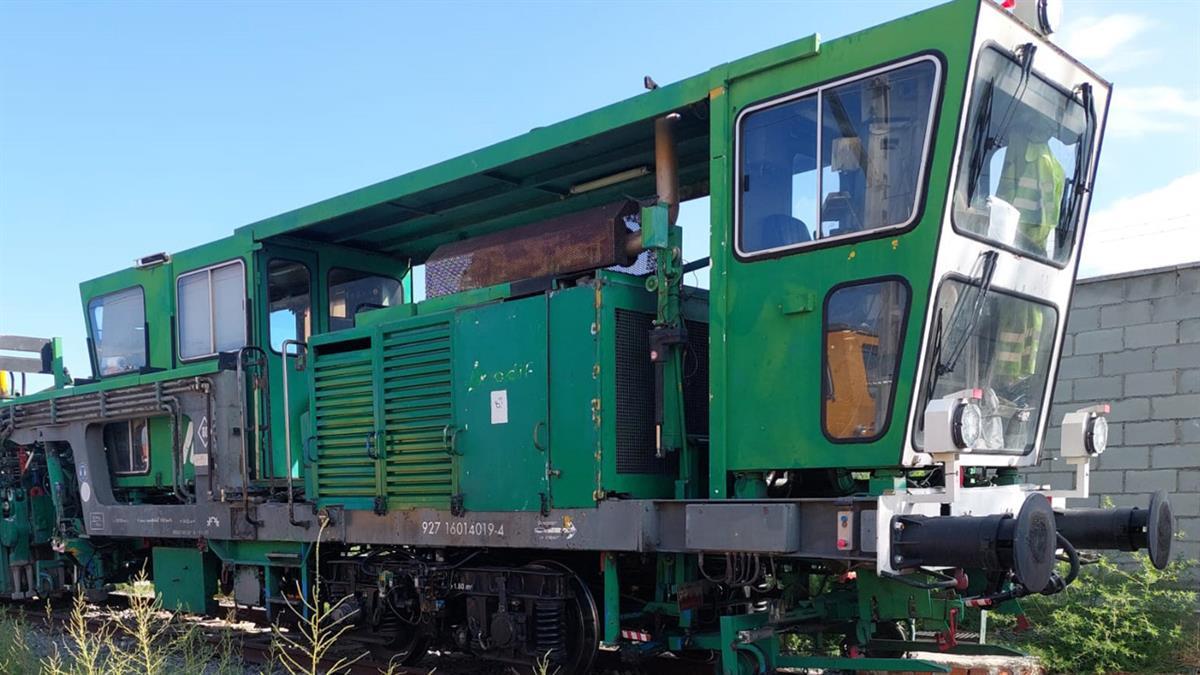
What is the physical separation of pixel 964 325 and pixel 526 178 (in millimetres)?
3193

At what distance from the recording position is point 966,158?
461cm

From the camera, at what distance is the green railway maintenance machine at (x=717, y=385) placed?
15.1 ft

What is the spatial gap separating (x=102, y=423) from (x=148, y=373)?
0.90 metres

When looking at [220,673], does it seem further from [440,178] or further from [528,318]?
[440,178]

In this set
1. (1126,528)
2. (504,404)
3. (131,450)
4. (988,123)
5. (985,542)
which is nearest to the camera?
(985,542)

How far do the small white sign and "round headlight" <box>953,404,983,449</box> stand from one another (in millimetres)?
2737

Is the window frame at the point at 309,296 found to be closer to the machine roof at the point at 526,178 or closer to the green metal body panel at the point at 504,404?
the machine roof at the point at 526,178

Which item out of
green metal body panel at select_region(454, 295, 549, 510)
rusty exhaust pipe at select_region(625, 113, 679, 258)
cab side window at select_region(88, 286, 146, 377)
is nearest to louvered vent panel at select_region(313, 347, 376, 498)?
green metal body panel at select_region(454, 295, 549, 510)

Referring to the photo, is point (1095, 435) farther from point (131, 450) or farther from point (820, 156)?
point (131, 450)

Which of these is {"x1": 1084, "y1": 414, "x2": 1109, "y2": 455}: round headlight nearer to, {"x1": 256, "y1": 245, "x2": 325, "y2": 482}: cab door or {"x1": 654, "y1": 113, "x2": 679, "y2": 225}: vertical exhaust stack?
{"x1": 654, "y1": 113, "x2": 679, "y2": 225}: vertical exhaust stack

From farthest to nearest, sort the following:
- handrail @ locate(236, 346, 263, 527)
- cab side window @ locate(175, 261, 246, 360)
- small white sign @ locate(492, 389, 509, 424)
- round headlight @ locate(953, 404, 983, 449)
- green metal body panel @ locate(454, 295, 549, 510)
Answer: cab side window @ locate(175, 261, 246, 360) → handrail @ locate(236, 346, 263, 527) → small white sign @ locate(492, 389, 509, 424) → green metal body panel @ locate(454, 295, 549, 510) → round headlight @ locate(953, 404, 983, 449)

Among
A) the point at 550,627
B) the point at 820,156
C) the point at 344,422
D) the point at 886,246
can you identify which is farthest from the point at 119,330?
the point at 886,246

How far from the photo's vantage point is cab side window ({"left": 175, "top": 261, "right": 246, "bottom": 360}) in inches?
328

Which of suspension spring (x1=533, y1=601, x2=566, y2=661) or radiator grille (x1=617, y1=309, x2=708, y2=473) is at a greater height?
radiator grille (x1=617, y1=309, x2=708, y2=473)
